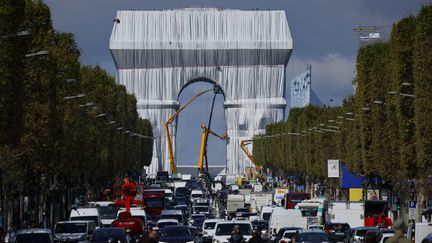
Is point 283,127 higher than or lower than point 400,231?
higher

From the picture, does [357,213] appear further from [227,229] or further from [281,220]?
[227,229]

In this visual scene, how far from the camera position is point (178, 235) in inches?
2158

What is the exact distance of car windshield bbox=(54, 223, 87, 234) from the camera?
60.2 metres

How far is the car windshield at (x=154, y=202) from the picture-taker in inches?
4245

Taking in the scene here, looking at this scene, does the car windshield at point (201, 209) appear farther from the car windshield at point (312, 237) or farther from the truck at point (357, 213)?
the car windshield at point (312, 237)

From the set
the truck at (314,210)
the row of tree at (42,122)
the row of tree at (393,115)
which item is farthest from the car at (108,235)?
the truck at (314,210)

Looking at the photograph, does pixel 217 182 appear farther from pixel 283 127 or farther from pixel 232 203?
pixel 232 203

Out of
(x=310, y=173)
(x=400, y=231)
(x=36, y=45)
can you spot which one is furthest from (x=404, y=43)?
(x=310, y=173)

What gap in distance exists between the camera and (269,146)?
178000mm

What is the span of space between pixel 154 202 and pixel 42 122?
39.7 m

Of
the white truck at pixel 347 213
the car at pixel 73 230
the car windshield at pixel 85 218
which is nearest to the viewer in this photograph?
the car at pixel 73 230

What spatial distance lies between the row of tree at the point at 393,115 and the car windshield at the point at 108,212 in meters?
14.4

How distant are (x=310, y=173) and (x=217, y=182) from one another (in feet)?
138

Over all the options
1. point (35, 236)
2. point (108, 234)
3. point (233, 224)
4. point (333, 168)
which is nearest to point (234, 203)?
point (333, 168)
